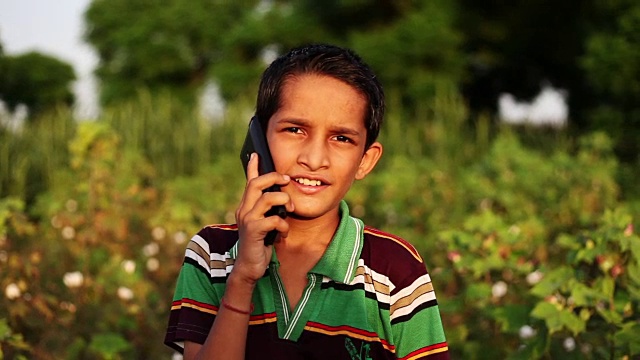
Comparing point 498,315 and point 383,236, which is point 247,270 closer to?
point 383,236

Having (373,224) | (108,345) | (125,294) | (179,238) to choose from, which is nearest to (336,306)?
(108,345)

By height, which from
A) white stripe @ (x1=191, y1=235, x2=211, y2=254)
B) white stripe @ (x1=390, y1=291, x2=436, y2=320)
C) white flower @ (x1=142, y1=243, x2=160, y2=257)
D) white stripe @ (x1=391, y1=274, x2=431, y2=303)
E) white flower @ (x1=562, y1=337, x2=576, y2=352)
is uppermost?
white flower @ (x1=142, y1=243, x2=160, y2=257)

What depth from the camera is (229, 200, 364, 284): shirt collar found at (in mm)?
2152

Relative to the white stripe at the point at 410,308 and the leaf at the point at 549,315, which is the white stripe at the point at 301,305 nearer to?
the white stripe at the point at 410,308

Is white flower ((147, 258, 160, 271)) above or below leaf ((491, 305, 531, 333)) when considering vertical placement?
above

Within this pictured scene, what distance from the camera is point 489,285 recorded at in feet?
15.2

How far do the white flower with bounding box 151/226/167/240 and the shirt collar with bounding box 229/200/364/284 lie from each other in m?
5.23

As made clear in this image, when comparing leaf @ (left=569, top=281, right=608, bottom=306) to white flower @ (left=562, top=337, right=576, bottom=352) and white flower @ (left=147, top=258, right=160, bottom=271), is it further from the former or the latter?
white flower @ (left=147, top=258, right=160, bottom=271)

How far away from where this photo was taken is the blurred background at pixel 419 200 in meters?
4.02

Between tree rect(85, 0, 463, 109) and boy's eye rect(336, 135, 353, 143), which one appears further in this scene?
tree rect(85, 0, 463, 109)

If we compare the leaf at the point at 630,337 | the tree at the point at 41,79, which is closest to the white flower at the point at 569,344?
the leaf at the point at 630,337

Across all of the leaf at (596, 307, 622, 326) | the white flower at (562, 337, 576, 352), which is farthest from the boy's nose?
the white flower at (562, 337, 576, 352)

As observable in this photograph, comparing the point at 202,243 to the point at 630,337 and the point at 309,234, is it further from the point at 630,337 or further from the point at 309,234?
the point at 630,337

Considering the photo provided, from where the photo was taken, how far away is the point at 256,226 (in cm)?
199
